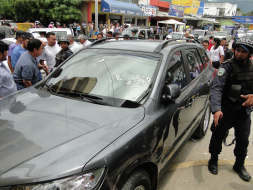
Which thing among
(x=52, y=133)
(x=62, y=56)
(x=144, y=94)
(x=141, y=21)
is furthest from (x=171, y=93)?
(x=141, y=21)

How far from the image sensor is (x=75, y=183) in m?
1.34

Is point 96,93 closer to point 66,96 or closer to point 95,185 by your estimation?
point 66,96

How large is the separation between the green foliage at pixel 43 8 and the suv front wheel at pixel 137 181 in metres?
19.8

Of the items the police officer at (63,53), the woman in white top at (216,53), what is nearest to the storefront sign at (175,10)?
the woman in white top at (216,53)

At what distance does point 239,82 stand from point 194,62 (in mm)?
862

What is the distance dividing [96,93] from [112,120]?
1.69ft

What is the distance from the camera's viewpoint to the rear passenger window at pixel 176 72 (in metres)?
2.44

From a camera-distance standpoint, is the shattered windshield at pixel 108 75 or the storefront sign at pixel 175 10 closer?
the shattered windshield at pixel 108 75

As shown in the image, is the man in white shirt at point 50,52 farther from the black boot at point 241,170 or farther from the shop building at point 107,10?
the shop building at point 107,10

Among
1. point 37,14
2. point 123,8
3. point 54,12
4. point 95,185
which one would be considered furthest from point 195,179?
point 123,8

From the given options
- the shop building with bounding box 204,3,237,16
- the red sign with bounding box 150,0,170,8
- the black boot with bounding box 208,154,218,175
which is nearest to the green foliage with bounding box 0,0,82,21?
the red sign with bounding box 150,0,170,8

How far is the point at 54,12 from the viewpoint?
1888cm

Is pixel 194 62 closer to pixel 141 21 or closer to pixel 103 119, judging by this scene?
pixel 103 119

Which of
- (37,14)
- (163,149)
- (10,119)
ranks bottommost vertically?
(163,149)
